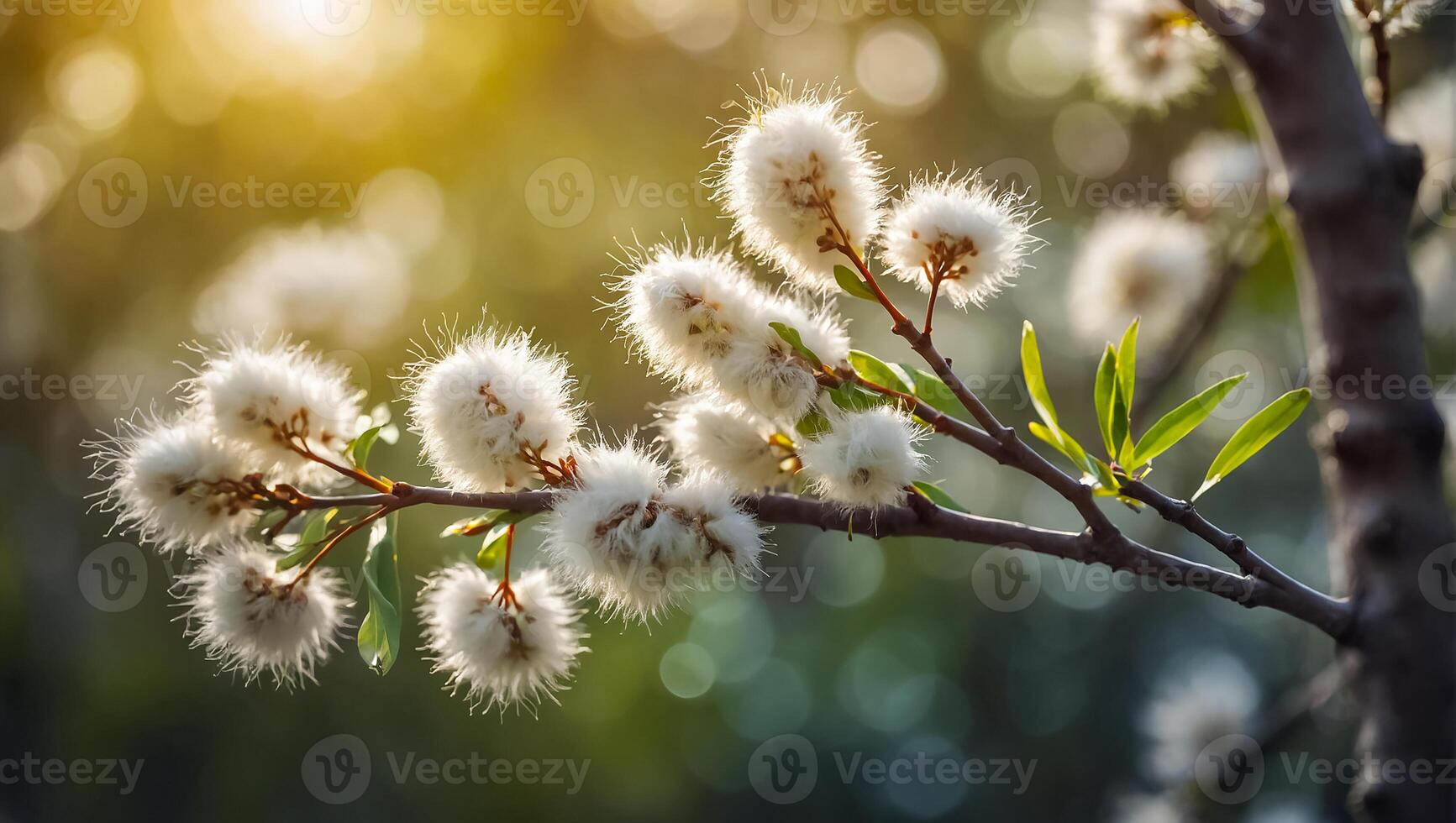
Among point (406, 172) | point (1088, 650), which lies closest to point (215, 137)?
point (406, 172)

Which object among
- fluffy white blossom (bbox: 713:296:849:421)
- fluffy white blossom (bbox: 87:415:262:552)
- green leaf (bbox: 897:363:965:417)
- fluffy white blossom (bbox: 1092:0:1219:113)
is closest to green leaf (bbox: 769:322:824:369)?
fluffy white blossom (bbox: 713:296:849:421)

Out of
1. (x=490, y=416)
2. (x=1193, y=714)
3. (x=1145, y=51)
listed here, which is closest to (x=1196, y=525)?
(x=490, y=416)

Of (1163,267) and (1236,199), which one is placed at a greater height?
(1236,199)

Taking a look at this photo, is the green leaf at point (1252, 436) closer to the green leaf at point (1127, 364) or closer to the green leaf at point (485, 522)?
the green leaf at point (1127, 364)

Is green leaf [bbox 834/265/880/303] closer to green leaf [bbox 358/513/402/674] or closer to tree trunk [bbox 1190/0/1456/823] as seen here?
green leaf [bbox 358/513/402/674]

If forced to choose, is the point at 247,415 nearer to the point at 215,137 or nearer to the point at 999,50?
the point at 215,137

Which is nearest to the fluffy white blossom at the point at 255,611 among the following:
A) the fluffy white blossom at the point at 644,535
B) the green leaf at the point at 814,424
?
the fluffy white blossom at the point at 644,535
